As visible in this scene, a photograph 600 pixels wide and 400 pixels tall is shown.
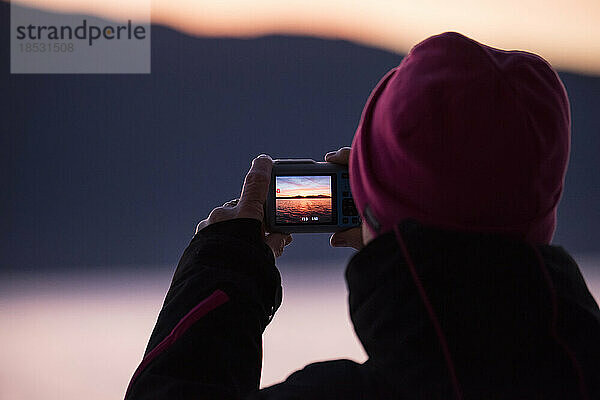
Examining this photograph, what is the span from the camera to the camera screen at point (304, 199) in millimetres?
731

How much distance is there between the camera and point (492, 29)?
44.4 inches

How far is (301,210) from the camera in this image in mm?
740

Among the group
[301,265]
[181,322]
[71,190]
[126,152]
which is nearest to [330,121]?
[301,265]

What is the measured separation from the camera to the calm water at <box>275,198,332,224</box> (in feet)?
2.40

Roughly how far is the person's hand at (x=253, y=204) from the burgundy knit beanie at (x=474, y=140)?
0.30 meters

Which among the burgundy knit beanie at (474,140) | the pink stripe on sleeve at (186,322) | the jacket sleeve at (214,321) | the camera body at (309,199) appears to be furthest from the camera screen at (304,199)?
the burgundy knit beanie at (474,140)

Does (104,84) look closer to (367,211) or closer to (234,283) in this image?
(234,283)

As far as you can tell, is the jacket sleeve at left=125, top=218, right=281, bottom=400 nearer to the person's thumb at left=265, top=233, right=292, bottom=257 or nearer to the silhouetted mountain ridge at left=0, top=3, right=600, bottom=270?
the person's thumb at left=265, top=233, right=292, bottom=257

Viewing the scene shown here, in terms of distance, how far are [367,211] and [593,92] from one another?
105 centimetres

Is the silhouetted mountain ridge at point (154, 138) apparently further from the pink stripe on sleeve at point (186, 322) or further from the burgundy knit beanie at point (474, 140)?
the burgundy knit beanie at point (474, 140)

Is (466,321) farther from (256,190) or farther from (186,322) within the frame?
(256,190)

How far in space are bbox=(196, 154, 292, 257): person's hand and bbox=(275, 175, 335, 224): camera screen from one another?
0.09 ft

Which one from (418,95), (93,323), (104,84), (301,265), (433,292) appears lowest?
(93,323)

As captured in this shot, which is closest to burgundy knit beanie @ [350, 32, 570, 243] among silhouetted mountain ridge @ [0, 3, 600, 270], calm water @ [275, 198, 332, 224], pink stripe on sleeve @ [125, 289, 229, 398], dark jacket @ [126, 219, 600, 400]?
dark jacket @ [126, 219, 600, 400]
